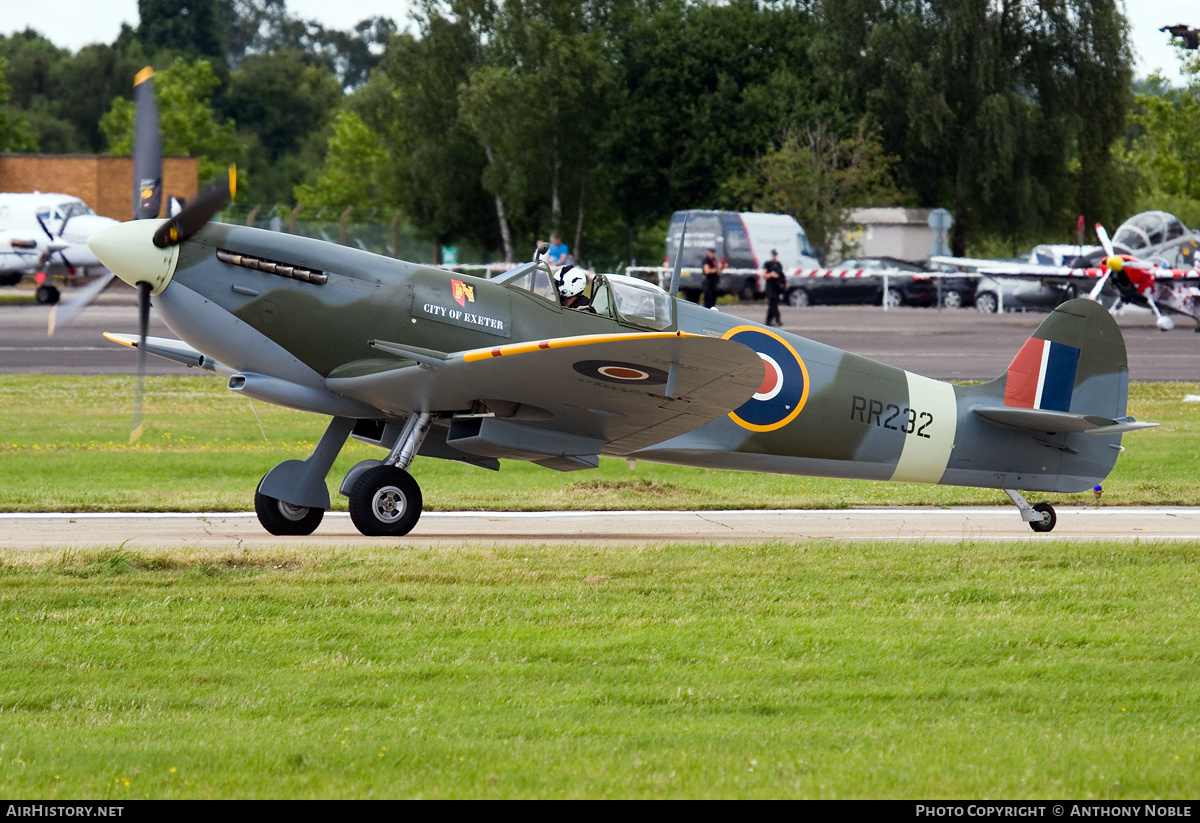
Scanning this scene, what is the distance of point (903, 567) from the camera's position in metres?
9.45

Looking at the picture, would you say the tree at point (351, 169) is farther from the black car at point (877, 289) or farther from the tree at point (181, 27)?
the tree at point (181, 27)

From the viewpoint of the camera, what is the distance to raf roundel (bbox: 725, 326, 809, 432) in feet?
36.8

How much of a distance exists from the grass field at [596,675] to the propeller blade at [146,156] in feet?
10.1

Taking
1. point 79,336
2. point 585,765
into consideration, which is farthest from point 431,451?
point 79,336

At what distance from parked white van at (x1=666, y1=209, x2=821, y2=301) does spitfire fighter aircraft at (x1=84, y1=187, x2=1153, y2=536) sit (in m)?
34.9

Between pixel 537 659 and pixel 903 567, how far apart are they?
3508mm

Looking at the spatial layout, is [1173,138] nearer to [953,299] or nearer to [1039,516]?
[953,299]

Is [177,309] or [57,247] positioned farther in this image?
[57,247]

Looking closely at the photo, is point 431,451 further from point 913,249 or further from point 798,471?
point 913,249

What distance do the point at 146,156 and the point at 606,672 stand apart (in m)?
6.66

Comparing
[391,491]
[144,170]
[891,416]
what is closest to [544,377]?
[391,491]

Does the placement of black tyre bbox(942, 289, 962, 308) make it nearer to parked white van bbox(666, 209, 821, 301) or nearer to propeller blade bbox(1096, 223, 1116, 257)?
parked white van bbox(666, 209, 821, 301)

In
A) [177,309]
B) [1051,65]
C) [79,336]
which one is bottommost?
[79,336]

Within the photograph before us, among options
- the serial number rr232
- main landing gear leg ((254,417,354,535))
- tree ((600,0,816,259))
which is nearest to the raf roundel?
the serial number rr232
